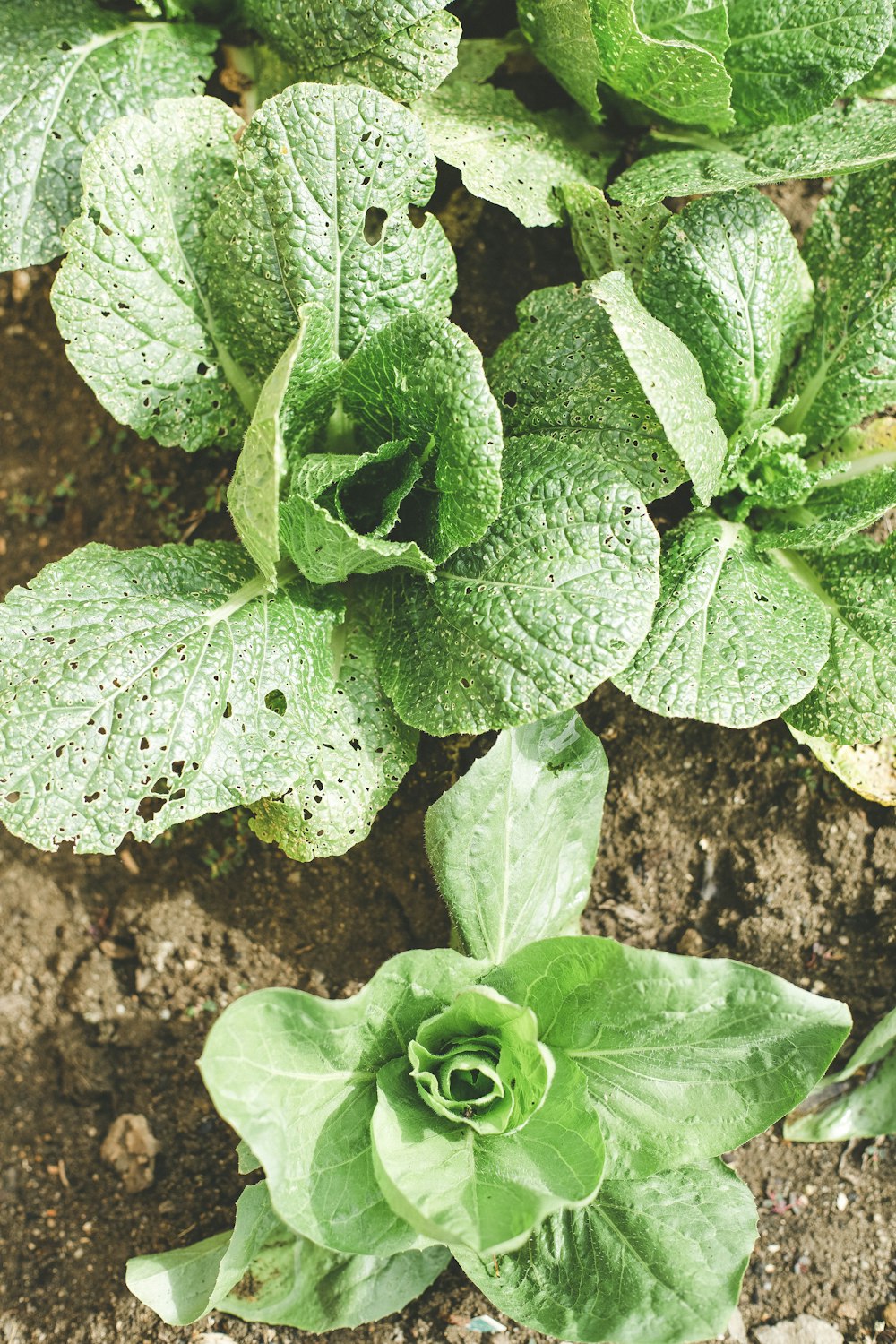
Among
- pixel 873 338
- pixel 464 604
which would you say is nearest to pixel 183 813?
pixel 464 604

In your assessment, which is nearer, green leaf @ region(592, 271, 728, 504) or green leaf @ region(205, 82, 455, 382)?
green leaf @ region(592, 271, 728, 504)

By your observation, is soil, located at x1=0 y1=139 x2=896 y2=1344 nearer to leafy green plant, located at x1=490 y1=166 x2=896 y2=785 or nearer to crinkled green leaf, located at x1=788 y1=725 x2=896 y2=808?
crinkled green leaf, located at x1=788 y1=725 x2=896 y2=808

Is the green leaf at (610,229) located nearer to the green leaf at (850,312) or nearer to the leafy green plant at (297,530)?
the leafy green plant at (297,530)

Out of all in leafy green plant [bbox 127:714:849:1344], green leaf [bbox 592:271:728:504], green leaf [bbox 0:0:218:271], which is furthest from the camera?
green leaf [bbox 0:0:218:271]

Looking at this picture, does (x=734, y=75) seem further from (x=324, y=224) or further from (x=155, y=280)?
(x=155, y=280)

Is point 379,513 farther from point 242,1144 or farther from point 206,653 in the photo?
point 242,1144

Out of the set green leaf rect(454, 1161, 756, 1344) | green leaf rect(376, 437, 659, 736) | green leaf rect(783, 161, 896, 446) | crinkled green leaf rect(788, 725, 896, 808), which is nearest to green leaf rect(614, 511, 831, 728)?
green leaf rect(376, 437, 659, 736)
